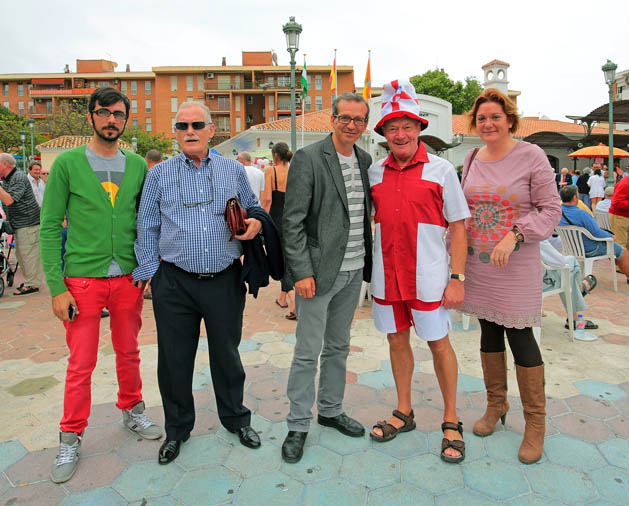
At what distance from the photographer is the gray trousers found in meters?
2.67

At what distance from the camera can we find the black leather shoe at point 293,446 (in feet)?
8.42

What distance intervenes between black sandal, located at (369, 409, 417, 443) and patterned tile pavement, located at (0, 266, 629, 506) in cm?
5

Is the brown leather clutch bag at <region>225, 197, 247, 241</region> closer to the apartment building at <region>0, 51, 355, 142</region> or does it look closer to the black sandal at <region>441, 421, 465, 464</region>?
the black sandal at <region>441, 421, 465, 464</region>

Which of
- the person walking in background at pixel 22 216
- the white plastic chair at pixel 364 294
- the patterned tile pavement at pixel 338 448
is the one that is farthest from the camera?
the person walking in background at pixel 22 216

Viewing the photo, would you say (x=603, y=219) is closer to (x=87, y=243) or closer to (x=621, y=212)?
(x=621, y=212)

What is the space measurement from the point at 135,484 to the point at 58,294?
1072 mm

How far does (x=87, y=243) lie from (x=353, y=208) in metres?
1.50

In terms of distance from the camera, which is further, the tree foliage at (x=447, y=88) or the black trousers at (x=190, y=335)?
the tree foliage at (x=447, y=88)

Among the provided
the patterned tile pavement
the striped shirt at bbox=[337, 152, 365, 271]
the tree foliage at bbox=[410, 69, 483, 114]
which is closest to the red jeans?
the patterned tile pavement

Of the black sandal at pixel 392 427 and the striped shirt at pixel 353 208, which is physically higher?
the striped shirt at pixel 353 208

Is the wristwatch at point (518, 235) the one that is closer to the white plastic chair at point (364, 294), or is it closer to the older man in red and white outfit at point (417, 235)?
the older man in red and white outfit at point (417, 235)

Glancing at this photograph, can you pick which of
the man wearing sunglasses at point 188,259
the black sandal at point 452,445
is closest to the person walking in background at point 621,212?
the black sandal at point 452,445

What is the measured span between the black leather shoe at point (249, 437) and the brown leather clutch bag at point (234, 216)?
121 centimetres

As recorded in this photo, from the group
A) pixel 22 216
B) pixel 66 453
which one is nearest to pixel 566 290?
pixel 66 453
